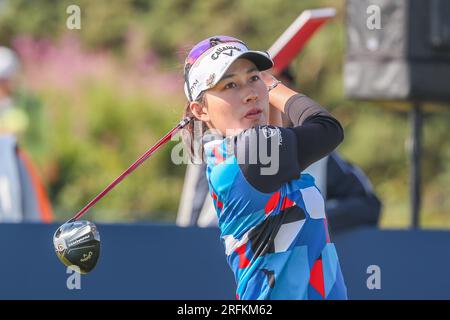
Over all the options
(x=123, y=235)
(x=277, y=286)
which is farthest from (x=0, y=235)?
(x=277, y=286)

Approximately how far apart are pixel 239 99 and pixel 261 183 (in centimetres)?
27

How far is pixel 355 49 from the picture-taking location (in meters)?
7.12

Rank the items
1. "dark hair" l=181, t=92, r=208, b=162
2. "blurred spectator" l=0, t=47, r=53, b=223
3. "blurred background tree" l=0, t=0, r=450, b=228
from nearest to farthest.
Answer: "dark hair" l=181, t=92, r=208, b=162 → "blurred spectator" l=0, t=47, r=53, b=223 → "blurred background tree" l=0, t=0, r=450, b=228

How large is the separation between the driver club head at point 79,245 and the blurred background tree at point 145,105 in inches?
316

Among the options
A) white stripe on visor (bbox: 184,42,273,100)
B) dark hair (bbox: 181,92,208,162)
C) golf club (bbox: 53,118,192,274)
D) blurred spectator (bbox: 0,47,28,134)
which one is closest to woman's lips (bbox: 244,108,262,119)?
white stripe on visor (bbox: 184,42,273,100)

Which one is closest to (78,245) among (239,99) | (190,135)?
(190,135)

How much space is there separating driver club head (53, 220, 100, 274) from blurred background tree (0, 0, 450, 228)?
8.02 meters

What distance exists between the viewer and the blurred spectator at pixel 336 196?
18.6 feet

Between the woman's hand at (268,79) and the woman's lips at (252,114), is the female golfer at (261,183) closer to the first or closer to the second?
the woman's lips at (252,114)

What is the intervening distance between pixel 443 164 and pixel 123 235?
9004mm

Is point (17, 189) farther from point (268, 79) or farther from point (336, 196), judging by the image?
point (268, 79)

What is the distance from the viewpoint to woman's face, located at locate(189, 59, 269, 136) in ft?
10.9

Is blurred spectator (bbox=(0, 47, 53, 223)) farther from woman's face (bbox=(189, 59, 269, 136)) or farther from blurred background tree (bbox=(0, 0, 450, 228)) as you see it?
woman's face (bbox=(189, 59, 269, 136))

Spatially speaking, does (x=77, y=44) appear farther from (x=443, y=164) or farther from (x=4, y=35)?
(x=443, y=164)
